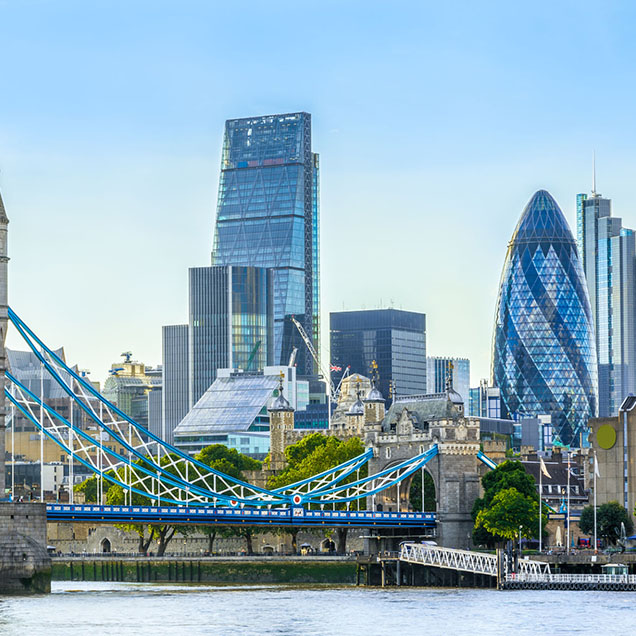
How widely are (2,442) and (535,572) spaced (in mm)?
33366

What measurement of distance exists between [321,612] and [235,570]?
39.5 metres

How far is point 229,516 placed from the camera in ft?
417

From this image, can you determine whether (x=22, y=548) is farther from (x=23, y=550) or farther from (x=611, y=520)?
(x=611, y=520)

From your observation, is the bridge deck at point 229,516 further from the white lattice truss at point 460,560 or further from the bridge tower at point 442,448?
the white lattice truss at point 460,560

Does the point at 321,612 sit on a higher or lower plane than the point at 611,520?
lower

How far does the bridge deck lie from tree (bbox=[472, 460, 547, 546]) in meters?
4.35

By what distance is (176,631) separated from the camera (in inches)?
3499

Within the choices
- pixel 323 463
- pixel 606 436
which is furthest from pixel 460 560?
pixel 323 463

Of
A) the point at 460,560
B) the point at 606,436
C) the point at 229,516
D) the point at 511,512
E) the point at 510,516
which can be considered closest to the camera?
the point at 460,560

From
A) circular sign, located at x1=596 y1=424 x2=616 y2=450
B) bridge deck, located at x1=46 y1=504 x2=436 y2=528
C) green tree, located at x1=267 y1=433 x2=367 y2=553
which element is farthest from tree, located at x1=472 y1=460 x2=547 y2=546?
green tree, located at x1=267 y1=433 x2=367 y2=553

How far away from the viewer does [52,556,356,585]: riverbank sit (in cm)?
13638

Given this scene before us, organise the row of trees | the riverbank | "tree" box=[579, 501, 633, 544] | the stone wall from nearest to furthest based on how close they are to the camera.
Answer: the stone wall → the row of trees → the riverbank → "tree" box=[579, 501, 633, 544]

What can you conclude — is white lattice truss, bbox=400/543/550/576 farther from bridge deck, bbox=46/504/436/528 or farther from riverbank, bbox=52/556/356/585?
riverbank, bbox=52/556/356/585

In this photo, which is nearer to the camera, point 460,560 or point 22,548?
point 22,548
